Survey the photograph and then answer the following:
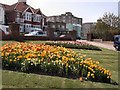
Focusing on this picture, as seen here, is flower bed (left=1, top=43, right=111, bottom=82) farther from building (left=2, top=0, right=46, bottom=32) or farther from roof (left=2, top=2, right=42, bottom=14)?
roof (left=2, top=2, right=42, bottom=14)

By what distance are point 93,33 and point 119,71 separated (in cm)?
4409

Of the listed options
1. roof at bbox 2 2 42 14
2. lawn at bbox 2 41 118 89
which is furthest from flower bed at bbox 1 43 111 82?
roof at bbox 2 2 42 14

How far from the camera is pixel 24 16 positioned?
2734 inches

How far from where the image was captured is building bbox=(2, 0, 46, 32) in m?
65.5

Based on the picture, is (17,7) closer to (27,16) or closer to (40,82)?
(27,16)

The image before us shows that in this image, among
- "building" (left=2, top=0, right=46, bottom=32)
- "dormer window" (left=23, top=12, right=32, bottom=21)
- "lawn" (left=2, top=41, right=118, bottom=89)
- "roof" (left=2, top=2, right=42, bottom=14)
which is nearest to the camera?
"lawn" (left=2, top=41, right=118, bottom=89)

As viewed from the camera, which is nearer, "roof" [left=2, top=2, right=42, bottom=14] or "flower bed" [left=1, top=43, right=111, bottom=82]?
"flower bed" [left=1, top=43, right=111, bottom=82]

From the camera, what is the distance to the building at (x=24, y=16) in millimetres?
65500

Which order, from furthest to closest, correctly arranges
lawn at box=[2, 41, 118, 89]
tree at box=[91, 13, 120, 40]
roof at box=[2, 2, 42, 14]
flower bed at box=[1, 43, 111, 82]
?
roof at box=[2, 2, 42, 14]
tree at box=[91, 13, 120, 40]
flower bed at box=[1, 43, 111, 82]
lawn at box=[2, 41, 118, 89]

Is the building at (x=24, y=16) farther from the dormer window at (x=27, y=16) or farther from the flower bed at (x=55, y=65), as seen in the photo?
the flower bed at (x=55, y=65)

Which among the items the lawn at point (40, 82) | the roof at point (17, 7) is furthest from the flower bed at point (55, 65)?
the roof at point (17, 7)

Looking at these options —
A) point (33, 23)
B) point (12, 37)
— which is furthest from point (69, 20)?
point (12, 37)

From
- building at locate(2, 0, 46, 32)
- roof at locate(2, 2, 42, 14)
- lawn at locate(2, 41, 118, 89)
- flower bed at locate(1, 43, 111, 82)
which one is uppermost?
roof at locate(2, 2, 42, 14)

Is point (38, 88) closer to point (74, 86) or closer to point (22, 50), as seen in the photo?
point (74, 86)
